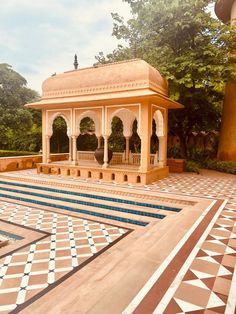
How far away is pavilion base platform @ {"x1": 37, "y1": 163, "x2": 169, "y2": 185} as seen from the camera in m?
10.0

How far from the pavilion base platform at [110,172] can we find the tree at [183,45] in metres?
3.84

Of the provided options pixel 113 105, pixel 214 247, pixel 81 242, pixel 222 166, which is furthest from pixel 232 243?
pixel 222 166

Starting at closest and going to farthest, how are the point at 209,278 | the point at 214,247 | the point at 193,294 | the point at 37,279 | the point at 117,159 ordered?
the point at 193,294 < the point at 209,278 < the point at 37,279 < the point at 214,247 < the point at 117,159

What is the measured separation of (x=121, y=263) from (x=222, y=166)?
11.6 metres

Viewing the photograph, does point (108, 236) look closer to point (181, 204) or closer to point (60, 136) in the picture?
point (181, 204)

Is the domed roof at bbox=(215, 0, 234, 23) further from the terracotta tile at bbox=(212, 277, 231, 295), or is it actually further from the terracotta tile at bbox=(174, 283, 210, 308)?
the terracotta tile at bbox=(174, 283, 210, 308)

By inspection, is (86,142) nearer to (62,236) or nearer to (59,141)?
(59,141)

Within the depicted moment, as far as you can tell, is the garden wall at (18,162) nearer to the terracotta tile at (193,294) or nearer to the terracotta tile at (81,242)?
the terracotta tile at (81,242)

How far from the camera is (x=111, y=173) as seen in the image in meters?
10.7

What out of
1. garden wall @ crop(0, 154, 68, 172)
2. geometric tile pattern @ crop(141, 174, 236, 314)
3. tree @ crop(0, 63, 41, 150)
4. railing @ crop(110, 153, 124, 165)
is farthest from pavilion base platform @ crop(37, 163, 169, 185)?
tree @ crop(0, 63, 41, 150)

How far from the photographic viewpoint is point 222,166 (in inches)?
543

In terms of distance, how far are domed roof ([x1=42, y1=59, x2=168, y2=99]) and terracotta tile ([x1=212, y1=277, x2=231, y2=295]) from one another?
7641mm

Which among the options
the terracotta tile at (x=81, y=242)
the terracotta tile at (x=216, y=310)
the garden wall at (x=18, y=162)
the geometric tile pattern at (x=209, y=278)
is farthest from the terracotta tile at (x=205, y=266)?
the garden wall at (x=18, y=162)

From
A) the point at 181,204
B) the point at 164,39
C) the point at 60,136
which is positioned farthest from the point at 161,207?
the point at 60,136
